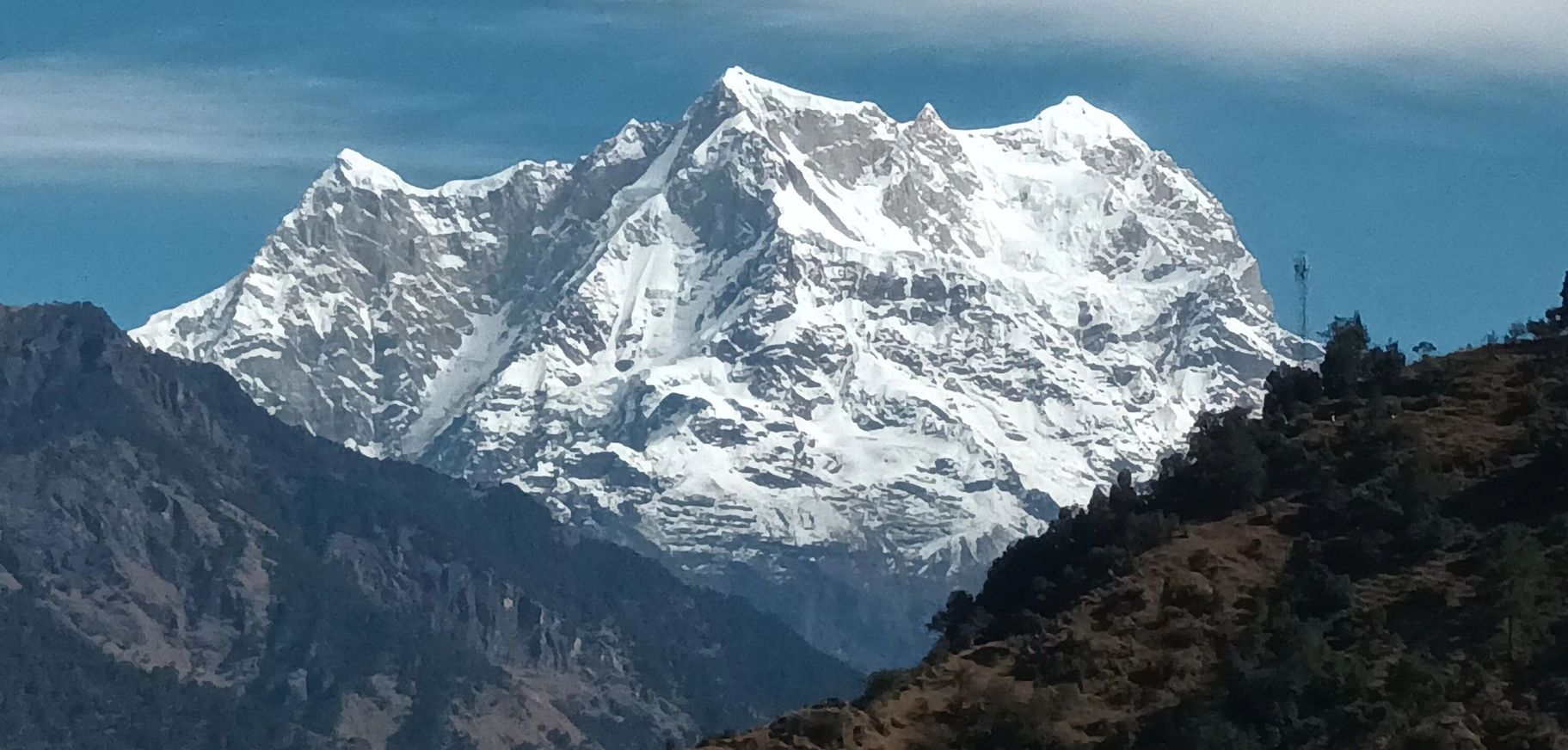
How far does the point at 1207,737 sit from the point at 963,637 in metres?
34.2

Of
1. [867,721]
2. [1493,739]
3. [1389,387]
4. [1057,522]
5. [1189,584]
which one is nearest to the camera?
[1493,739]

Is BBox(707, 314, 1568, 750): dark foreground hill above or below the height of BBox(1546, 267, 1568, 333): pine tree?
below

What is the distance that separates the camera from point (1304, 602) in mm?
127500

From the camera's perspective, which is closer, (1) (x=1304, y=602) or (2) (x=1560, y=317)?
(1) (x=1304, y=602)

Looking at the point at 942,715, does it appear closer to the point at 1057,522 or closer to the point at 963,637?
the point at 963,637

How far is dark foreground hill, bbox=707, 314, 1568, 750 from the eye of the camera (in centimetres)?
11619

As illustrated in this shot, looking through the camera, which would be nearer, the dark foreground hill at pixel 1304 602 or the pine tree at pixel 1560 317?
the dark foreground hill at pixel 1304 602

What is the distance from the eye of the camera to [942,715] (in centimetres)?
12406

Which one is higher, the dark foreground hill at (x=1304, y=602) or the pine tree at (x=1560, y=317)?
the pine tree at (x=1560, y=317)

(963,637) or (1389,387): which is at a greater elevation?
(1389,387)

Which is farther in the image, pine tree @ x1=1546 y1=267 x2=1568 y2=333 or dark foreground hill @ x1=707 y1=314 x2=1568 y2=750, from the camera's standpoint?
pine tree @ x1=1546 y1=267 x2=1568 y2=333

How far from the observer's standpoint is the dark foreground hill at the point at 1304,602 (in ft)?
381

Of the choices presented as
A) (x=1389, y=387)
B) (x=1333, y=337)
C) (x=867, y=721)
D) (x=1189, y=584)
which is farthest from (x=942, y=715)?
(x=1333, y=337)

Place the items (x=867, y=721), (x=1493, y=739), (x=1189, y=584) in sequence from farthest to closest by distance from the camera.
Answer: (x=1189, y=584)
(x=867, y=721)
(x=1493, y=739)
